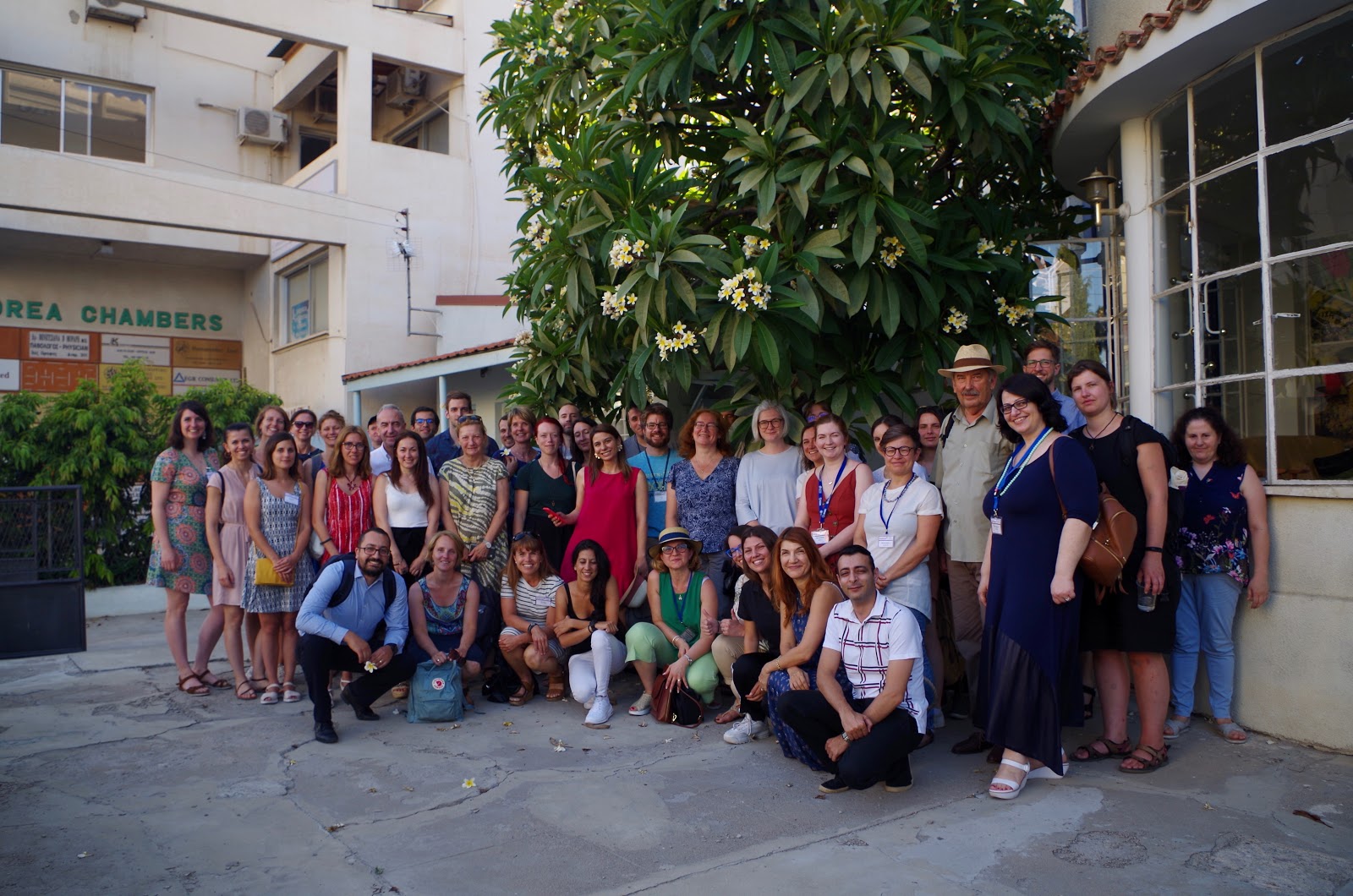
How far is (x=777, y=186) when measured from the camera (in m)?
5.77

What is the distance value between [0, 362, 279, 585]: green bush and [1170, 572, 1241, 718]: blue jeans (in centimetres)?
935

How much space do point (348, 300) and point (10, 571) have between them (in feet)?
28.4

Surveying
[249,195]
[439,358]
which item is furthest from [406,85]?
[439,358]

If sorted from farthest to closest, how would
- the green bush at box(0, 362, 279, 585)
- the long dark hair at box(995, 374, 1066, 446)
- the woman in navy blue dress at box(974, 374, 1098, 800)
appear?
the green bush at box(0, 362, 279, 585) → the long dark hair at box(995, 374, 1066, 446) → the woman in navy blue dress at box(974, 374, 1098, 800)

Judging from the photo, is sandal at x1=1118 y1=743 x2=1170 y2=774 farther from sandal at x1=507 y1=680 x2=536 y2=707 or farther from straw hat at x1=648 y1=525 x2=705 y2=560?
sandal at x1=507 y1=680 x2=536 y2=707

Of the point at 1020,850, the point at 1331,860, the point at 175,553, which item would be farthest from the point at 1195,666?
the point at 175,553

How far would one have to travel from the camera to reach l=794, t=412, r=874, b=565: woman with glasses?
5484mm

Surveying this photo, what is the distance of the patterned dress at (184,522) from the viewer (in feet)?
21.4

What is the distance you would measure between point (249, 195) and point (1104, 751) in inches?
558

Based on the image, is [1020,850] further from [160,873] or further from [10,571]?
[10,571]

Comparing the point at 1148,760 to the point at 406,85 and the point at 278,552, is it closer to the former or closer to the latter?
the point at 278,552

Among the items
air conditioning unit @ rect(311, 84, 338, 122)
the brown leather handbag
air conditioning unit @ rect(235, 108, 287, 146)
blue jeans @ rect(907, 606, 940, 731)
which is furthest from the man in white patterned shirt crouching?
air conditioning unit @ rect(311, 84, 338, 122)

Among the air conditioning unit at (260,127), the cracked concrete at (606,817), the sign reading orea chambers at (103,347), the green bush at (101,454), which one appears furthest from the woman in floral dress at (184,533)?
the air conditioning unit at (260,127)

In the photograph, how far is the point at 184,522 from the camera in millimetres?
6566
